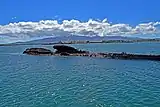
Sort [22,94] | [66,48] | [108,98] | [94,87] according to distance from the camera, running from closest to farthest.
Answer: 1. [108,98]
2. [22,94]
3. [94,87]
4. [66,48]

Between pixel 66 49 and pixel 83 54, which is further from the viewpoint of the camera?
pixel 66 49

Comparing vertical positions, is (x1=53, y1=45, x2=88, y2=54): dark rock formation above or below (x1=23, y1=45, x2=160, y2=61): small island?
above

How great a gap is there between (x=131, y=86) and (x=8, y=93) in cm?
1730

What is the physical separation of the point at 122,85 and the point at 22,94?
→ 48.4 feet

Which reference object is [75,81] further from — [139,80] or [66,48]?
[66,48]

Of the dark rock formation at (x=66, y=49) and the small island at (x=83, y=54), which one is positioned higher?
the dark rock formation at (x=66, y=49)

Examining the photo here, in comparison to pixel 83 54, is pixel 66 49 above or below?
above

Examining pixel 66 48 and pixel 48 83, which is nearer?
pixel 48 83

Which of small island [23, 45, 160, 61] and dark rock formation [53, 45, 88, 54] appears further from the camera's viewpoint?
dark rock formation [53, 45, 88, 54]

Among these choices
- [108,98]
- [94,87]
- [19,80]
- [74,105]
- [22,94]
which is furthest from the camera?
[19,80]

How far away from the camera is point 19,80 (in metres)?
47.8

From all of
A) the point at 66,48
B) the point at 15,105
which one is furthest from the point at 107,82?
the point at 66,48

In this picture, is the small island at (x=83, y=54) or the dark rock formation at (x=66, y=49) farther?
the dark rock formation at (x=66, y=49)

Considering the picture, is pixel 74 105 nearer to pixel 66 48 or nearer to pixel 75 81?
pixel 75 81
